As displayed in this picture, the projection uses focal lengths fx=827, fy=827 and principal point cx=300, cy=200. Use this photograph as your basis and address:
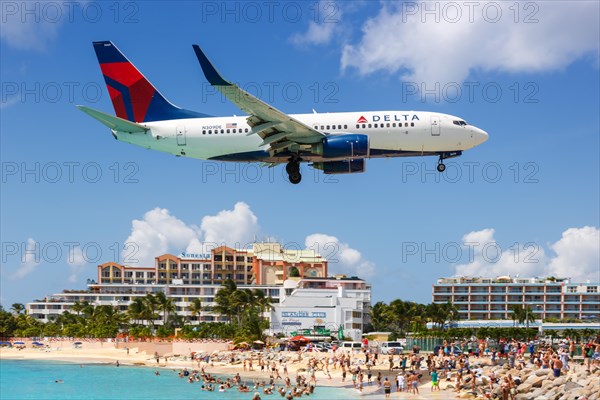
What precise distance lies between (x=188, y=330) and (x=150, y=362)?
748 inches

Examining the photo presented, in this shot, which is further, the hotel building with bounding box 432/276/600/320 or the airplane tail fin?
the hotel building with bounding box 432/276/600/320

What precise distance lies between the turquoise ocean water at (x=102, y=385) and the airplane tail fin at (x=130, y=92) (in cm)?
2790

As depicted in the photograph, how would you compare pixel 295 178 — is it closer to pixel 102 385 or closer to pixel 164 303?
pixel 102 385

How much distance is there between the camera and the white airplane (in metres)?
49.3

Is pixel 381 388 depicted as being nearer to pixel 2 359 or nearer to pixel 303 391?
pixel 303 391

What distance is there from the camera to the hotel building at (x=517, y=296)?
16962 centimetres

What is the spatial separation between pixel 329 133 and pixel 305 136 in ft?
5.40

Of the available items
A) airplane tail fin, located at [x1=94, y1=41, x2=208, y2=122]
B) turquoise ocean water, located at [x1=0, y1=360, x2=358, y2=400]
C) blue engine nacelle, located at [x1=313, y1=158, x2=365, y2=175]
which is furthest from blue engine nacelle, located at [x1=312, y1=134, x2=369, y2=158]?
turquoise ocean water, located at [x1=0, y1=360, x2=358, y2=400]

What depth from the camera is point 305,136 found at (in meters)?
50.1

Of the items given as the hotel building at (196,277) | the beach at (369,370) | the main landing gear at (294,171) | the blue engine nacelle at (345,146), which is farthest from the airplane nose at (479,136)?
the hotel building at (196,277)

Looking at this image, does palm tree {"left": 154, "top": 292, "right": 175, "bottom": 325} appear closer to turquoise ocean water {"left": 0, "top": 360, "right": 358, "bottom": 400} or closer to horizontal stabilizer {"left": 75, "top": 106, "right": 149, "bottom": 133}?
turquoise ocean water {"left": 0, "top": 360, "right": 358, "bottom": 400}

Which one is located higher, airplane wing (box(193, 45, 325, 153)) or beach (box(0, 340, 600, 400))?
airplane wing (box(193, 45, 325, 153))

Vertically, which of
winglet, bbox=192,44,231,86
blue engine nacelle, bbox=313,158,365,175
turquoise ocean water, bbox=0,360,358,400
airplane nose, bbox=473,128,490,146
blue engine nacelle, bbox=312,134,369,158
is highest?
winglet, bbox=192,44,231,86

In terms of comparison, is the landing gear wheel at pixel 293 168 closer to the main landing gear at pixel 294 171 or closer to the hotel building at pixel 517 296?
the main landing gear at pixel 294 171
